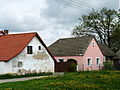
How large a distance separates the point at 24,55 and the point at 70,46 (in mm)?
15983

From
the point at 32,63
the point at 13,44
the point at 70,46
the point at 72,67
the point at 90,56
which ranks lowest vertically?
the point at 72,67

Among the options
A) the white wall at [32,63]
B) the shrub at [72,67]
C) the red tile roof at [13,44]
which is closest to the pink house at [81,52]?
the shrub at [72,67]

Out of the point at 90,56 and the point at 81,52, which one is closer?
the point at 81,52

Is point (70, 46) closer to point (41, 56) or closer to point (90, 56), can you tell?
point (90, 56)

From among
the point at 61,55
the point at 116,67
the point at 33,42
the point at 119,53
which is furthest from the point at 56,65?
the point at 119,53

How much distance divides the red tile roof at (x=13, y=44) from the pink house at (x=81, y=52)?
10.00m

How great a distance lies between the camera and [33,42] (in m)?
32.7

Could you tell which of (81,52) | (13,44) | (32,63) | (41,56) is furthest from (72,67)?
(13,44)

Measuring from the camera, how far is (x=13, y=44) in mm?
32500

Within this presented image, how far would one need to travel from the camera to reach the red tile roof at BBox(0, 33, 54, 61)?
97.9 ft

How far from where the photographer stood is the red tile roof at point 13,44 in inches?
1175

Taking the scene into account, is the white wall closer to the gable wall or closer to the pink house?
the pink house

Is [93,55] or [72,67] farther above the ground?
[93,55]

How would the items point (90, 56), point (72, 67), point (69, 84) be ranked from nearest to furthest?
point (69, 84)
point (72, 67)
point (90, 56)
